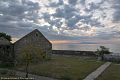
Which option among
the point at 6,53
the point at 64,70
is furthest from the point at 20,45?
the point at 64,70

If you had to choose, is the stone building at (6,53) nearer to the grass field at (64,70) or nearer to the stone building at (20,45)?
the stone building at (20,45)

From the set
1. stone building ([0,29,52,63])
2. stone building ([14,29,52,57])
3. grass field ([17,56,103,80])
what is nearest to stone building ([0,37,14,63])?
stone building ([0,29,52,63])

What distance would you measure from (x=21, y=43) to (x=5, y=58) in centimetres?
462

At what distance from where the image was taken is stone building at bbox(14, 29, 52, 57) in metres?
49.7

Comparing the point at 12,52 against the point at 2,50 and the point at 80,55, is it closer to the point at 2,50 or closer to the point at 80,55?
the point at 2,50

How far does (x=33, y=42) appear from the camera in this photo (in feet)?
173

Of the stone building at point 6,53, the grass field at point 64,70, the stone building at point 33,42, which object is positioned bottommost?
the grass field at point 64,70

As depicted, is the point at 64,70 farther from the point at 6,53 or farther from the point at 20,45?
the point at 6,53

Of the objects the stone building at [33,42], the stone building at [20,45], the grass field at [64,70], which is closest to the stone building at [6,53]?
the stone building at [20,45]

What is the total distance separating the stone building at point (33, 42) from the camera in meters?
49.7

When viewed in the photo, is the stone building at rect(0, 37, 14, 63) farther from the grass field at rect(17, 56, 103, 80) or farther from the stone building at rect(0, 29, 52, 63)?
the grass field at rect(17, 56, 103, 80)

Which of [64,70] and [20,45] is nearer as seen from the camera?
[64,70]

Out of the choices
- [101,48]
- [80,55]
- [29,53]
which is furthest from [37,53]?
[80,55]

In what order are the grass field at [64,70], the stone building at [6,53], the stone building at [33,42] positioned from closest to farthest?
the grass field at [64,70] → the stone building at [6,53] → the stone building at [33,42]
